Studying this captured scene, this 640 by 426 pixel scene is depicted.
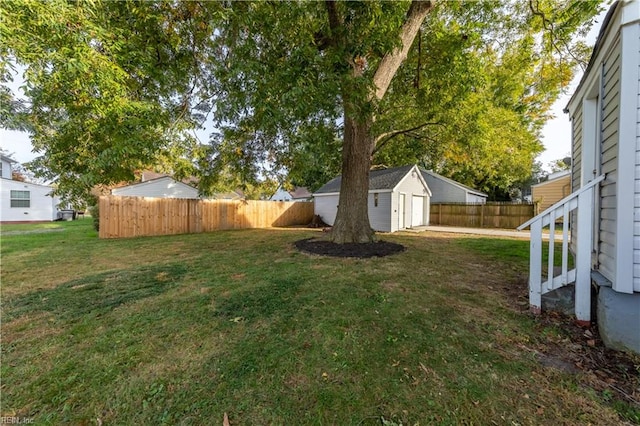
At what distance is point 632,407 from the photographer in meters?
1.73

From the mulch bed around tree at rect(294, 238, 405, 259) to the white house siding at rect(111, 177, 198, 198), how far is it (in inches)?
506

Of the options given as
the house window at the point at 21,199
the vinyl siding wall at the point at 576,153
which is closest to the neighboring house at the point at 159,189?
the house window at the point at 21,199

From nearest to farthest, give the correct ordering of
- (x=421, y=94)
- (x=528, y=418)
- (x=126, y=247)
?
(x=528, y=418) < (x=126, y=247) < (x=421, y=94)

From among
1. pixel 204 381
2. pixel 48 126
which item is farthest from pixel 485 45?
pixel 48 126

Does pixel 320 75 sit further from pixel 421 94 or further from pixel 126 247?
pixel 126 247

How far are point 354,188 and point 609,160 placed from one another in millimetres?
4771

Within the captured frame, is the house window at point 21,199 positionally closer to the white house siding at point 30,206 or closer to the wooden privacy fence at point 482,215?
the white house siding at point 30,206

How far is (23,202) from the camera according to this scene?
16.9 metres

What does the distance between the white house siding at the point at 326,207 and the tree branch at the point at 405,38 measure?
9.17 meters

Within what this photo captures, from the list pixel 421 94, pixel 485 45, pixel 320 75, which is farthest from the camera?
pixel 485 45

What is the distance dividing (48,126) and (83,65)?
335 centimetres

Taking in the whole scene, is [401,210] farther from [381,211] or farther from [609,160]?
[609,160]

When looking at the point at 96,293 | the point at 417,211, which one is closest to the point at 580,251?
the point at 96,293

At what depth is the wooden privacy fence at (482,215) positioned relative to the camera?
1430cm
